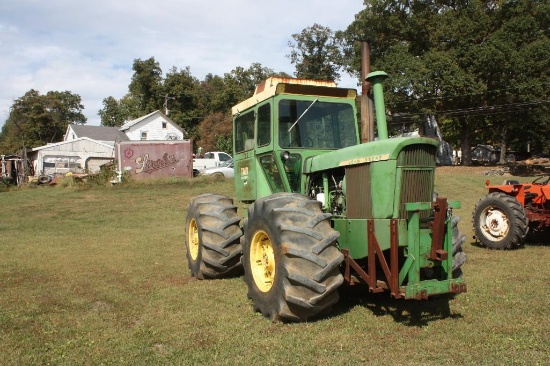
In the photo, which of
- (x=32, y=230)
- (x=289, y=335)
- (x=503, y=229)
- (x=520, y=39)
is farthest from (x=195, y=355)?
(x=520, y=39)

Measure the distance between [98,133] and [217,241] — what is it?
150ft

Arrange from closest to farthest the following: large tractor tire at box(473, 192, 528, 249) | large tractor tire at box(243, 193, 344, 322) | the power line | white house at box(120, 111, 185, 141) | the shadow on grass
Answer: large tractor tire at box(243, 193, 344, 322), the shadow on grass, large tractor tire at box(473, 192, 528, 249), the power line, white house at box(120, 111, 185, 141)

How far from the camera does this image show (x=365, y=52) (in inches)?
409

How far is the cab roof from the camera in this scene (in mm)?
6105

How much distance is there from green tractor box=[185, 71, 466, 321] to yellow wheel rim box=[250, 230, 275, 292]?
0.01m

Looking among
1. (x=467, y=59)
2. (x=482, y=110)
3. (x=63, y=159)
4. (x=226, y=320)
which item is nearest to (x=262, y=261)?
(x=226, y=320)

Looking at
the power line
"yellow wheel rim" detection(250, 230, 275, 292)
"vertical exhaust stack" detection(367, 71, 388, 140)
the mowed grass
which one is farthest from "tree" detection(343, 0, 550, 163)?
"yellow wheel rim" detection(250, 230, 275, 292)

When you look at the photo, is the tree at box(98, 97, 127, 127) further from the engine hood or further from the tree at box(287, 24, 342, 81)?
the engine hood

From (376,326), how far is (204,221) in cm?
295

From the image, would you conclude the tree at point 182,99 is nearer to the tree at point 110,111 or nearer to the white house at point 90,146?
the white house at point 90,146

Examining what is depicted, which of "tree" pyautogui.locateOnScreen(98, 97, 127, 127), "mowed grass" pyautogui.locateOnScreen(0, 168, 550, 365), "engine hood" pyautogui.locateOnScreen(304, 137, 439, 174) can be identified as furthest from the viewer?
"tree" pyautogui.locateOnScreen(98, 97, 127, 127)

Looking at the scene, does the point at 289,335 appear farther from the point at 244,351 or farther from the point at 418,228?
the point at 418,228

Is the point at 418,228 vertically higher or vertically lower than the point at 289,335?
higher

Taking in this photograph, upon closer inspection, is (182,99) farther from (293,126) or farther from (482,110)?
(293,126)
